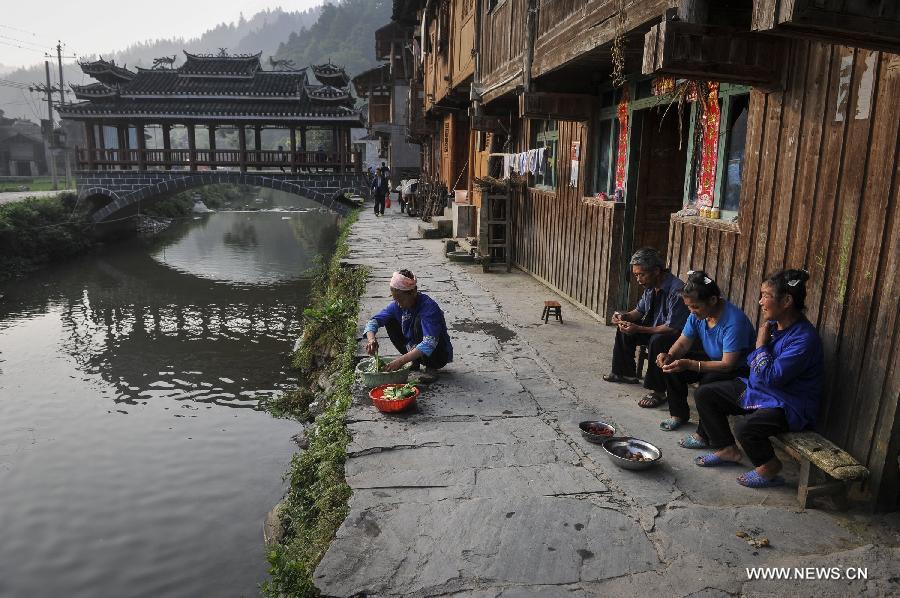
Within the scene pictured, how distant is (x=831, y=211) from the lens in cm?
397

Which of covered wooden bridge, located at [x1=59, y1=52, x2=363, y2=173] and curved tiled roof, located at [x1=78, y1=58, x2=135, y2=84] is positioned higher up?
curved tiled roof, located at [x1=78, y1=58, x2=135, y2=84]

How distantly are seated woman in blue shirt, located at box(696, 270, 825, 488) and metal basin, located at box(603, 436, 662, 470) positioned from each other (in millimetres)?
554

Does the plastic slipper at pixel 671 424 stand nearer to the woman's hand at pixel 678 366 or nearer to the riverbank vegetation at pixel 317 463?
the woman's hand at pixel 678 366

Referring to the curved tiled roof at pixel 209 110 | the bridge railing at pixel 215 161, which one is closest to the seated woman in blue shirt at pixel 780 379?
the bridge railing at pixel 215 161

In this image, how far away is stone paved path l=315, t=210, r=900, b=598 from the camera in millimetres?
3125

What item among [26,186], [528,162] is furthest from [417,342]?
[26,186]

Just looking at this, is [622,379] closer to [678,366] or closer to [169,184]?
[678,366]

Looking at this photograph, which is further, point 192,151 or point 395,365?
point 192,151

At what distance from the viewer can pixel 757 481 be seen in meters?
3.98

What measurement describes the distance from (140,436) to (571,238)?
658cm

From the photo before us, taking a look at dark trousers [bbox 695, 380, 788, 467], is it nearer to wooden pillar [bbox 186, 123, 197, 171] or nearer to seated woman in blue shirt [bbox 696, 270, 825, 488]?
seated woman in blue shirt [bbox 696, 270, 825, 488]

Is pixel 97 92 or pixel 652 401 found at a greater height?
pixel 97 92

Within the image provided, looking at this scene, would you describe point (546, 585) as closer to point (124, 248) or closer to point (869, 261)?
point (869, 261)

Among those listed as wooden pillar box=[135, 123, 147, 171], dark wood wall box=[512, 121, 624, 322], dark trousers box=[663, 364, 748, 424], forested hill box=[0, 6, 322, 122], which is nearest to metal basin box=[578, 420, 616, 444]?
dark trousers box=[663, 364, 748, 424]
